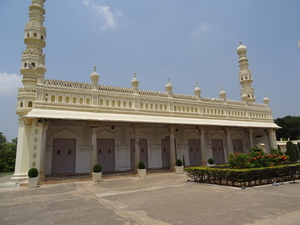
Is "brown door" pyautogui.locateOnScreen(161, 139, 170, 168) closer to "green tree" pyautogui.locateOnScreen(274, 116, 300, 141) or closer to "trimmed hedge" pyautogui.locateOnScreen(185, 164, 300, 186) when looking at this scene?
"trimmed hedge" pyautogui.locateOnScreen(185, 164, 300, 186)

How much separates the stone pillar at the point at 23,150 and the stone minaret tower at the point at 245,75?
76.9ft

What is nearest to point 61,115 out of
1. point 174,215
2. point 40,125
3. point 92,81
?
point 40,125

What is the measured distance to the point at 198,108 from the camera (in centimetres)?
1988

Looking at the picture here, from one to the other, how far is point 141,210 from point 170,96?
523 inches

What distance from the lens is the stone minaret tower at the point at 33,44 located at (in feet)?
51.7

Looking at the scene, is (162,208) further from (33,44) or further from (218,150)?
(218,150)

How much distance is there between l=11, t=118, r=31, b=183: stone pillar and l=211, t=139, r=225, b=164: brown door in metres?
16.3

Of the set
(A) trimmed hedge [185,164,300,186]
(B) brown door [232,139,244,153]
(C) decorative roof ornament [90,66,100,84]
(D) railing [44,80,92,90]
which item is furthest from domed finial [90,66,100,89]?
(B) brown door [232,139,244,153]

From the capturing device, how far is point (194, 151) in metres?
20.4

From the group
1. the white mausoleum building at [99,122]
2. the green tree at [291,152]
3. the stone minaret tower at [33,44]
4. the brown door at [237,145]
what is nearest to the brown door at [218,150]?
the white mausoleum building at [99,122]

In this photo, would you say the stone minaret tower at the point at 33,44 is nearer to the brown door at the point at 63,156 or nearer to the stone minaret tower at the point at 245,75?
the brown door at the point at 63,156

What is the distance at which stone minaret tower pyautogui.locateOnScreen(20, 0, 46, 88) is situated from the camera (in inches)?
620

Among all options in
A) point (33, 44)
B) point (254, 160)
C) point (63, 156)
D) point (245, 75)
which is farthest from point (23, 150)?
point (245, 75)

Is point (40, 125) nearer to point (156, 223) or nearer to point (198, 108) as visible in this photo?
point (156, 223)
